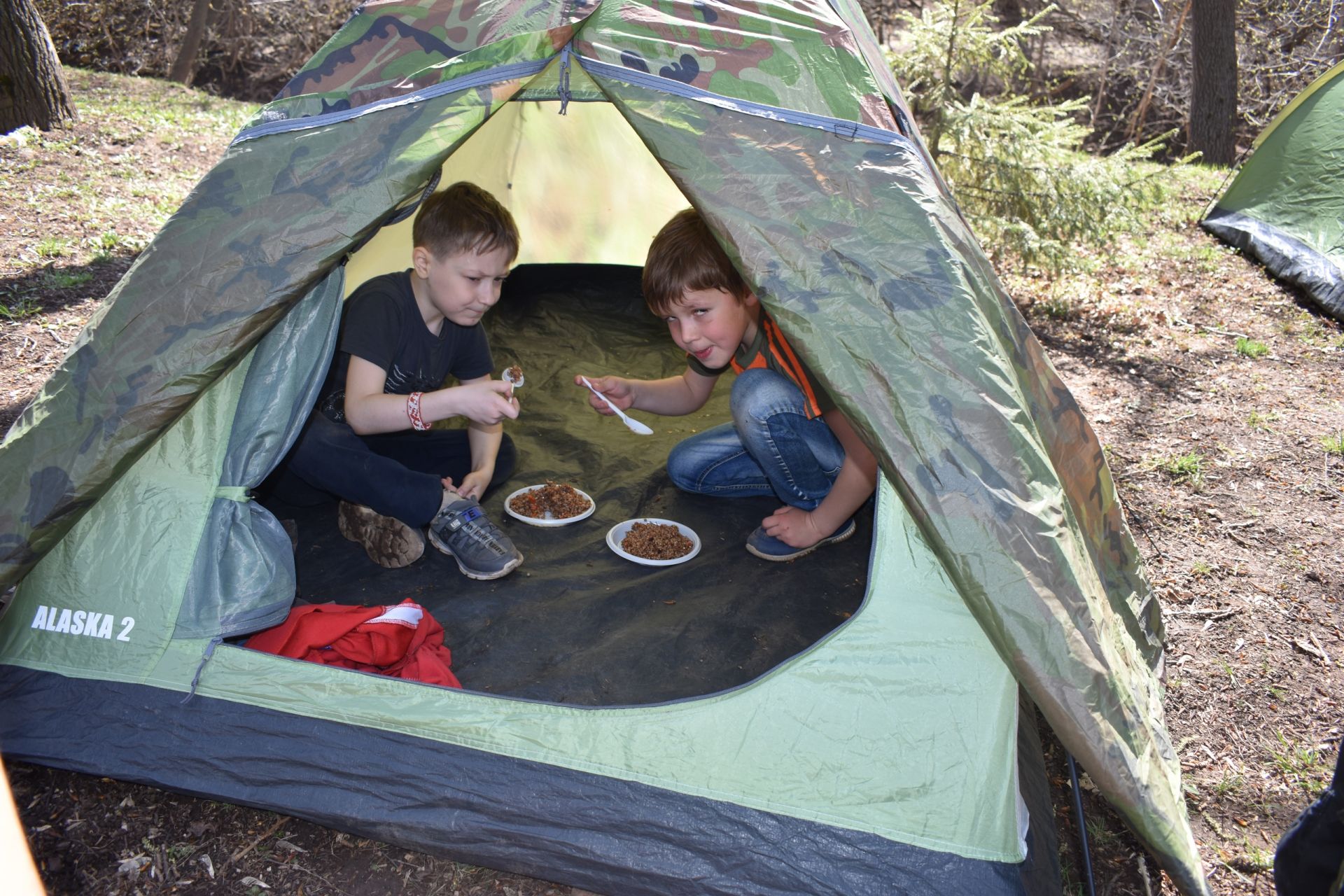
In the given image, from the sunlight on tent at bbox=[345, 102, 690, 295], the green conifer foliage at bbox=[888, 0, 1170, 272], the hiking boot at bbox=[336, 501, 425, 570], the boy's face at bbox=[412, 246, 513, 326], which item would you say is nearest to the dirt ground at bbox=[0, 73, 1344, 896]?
the green conifer foliage at bbox=[888, 0, 1170, 272]

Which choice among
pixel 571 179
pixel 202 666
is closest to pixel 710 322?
pixel 202 666

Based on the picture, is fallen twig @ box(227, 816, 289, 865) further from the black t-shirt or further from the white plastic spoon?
the white plastic spoon

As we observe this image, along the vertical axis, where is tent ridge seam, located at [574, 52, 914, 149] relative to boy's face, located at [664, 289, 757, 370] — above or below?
above

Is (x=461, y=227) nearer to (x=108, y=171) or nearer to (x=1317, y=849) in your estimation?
(x=1317, y=849)

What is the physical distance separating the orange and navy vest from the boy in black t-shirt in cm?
66

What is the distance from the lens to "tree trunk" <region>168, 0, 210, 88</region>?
26.1ft

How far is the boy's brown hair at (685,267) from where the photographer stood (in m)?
2.21

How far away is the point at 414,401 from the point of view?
2166 millimetres

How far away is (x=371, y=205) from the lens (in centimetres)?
168

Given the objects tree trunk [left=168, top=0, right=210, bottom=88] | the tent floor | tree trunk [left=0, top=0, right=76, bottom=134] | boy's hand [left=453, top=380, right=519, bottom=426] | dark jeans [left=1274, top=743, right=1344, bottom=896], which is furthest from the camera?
tree trunk [left=168, top=0, right=210, bottom=88]

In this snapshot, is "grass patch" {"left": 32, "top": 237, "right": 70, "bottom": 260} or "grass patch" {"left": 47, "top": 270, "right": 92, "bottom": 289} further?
"grass patch" {"left": 32, "top": 237, "right": 70, "bottom": 260}

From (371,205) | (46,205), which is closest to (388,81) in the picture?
(371,205)

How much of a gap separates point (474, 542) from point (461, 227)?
758 millimetres

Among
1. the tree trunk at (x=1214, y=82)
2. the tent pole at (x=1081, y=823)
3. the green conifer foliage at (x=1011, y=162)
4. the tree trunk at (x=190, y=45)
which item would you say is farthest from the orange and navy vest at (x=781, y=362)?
the tree trunk at (x=190, y=45)
